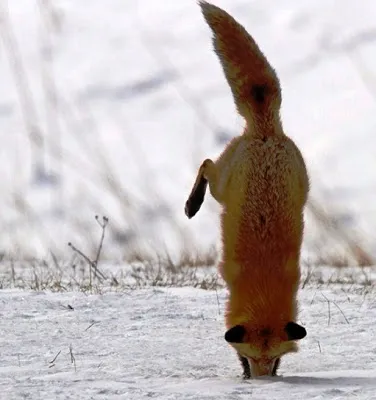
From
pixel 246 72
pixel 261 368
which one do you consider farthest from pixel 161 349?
pixel 246 72

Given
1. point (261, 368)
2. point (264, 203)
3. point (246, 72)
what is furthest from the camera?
point (246, 72)

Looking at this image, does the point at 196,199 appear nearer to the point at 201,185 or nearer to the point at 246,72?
the point at 201,185

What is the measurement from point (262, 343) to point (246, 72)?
4.35 feet

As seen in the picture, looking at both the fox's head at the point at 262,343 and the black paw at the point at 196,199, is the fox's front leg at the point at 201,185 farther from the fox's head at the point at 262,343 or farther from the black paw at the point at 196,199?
the fox's head at the point at 262,343

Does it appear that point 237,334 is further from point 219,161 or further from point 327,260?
point 327,260

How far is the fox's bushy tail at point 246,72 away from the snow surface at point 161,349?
1.02 m

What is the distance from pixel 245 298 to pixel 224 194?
0.52 meters

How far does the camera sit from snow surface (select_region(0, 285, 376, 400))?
3.01 metres

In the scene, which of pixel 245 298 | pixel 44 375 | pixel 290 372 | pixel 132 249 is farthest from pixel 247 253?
pixel 132 249

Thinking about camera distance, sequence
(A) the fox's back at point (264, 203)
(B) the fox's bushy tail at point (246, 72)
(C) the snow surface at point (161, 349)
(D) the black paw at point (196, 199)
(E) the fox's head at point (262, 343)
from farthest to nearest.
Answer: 1. (D) the black paw at point (196, 199)
2. (B) the fox's bushy tail at point (246, 72)
3. (A) the fox's back at point (264, 203)
4. (E) the fox's head at point (262, 343)
5. (C) the snow surface at point (161, 349)

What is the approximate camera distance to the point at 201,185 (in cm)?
421

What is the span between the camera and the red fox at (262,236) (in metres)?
3.48

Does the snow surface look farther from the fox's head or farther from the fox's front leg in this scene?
the fox's front leg

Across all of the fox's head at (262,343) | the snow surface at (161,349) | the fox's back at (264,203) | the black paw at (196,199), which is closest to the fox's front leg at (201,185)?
the black paw at (196,199)
